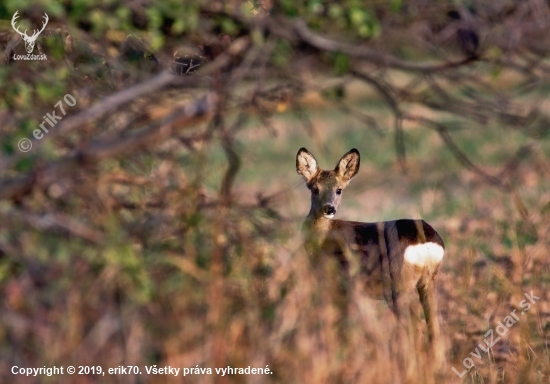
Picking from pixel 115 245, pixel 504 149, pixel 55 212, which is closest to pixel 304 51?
pixel 55 212

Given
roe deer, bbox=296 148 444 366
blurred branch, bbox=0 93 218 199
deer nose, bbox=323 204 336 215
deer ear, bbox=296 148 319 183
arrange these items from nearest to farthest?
blurred branch, bbox=0 93 218 199, roe deer, bbox=296 148 444 366, deer nose, bbox=323 204 336 215, deer ear, bbox=296 148 319 183

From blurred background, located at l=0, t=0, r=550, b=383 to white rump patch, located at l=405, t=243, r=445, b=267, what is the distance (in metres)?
0.31

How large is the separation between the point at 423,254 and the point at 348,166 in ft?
3.93

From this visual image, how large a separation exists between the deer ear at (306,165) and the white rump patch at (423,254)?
4.20ft

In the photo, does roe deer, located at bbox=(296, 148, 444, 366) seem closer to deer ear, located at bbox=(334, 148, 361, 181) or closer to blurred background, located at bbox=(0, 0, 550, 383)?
deer ear, located at bbox=(334, 148, 361, 181)

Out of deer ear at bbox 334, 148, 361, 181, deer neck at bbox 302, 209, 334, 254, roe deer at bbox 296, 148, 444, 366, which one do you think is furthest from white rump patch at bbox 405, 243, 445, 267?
deer ear at bbox 334, 148, 361, 181

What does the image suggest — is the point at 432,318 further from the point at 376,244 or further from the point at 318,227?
the point at 318,227

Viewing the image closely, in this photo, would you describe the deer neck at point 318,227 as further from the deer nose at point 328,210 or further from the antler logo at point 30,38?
the antler logo at point 30,38

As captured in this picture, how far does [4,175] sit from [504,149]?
11.1 meters

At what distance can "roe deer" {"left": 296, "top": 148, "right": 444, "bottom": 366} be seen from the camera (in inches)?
280

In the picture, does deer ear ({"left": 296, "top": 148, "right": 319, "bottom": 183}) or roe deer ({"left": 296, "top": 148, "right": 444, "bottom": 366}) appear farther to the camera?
deer ear ({"left": 296, "top": 148, "right": 319, "bottom": 183})

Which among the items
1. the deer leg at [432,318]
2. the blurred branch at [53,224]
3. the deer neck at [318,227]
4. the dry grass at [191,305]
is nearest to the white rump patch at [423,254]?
the deer leg at [432,318]

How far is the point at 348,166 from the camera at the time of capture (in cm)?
843

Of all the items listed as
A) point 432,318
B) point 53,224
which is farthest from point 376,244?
point 53,224
